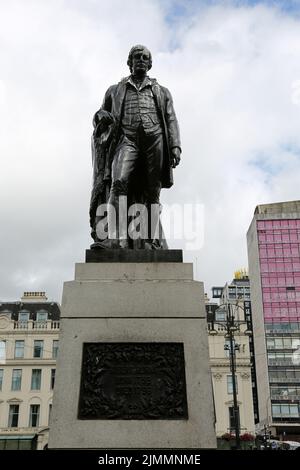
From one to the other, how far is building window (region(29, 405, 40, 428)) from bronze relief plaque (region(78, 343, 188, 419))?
47.3 m

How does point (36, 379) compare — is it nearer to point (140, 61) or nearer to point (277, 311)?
point (277, 311)

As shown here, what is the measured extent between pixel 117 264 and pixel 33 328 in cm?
4864

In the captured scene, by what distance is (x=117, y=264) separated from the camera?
275 inches

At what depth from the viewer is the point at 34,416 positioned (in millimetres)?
49844

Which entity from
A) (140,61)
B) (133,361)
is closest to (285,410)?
(140,61)

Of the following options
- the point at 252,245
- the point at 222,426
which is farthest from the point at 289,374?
the point at 222,426

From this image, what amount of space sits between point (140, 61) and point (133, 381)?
16.9 ft

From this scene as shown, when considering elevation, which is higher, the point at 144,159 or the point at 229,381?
the point at 229,381

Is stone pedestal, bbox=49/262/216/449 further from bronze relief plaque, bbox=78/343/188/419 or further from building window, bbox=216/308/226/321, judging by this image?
building window, bbox=216/308/226/321

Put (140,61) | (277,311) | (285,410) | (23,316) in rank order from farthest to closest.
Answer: (277,311)
(285,410)
(23,316)
(140,61)

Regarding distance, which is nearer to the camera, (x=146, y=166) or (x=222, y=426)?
(x=146, y=166)

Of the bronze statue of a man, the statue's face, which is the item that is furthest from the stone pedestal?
the statue's face

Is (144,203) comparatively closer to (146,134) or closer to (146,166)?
(146,166)
